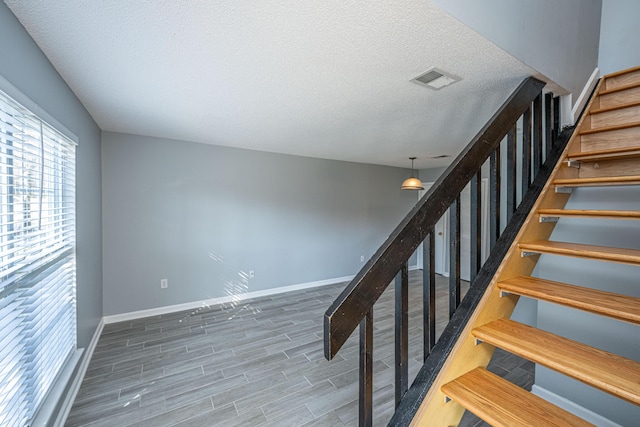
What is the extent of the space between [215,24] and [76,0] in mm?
555

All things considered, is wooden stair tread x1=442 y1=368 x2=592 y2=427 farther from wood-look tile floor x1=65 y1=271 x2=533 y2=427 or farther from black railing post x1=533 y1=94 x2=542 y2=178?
black railing post x1=533 y1=94 x2=542 y2=178

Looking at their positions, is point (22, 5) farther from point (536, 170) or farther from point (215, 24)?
point (536, 170)

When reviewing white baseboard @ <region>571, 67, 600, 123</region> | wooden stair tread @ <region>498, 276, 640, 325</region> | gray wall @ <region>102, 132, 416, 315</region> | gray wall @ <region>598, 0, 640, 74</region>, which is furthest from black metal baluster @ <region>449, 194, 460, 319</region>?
gray wall @ <region>102, 132, 416, 315</region>

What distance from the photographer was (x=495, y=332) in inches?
48.1

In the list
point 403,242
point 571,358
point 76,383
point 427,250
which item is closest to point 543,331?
point 571,358

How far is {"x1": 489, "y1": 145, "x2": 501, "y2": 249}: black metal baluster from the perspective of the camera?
1475 mm

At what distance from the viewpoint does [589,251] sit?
1.28 meters

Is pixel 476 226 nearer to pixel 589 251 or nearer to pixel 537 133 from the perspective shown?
pixel 589 251

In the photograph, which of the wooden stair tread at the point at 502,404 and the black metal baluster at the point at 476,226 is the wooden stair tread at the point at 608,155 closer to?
the black metal baluster at the point at 476,226

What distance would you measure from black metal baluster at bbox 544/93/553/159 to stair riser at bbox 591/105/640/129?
0.36 m

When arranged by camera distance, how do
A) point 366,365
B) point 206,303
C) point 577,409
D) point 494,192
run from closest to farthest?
point 366,365
point 494,192
point 577,409
point 206,303

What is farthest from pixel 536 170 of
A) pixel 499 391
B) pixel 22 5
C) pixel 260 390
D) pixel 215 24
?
pixel 22 5


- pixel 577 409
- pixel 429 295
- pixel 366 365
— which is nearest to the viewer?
pixel 366 365

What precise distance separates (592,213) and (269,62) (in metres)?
1.98
